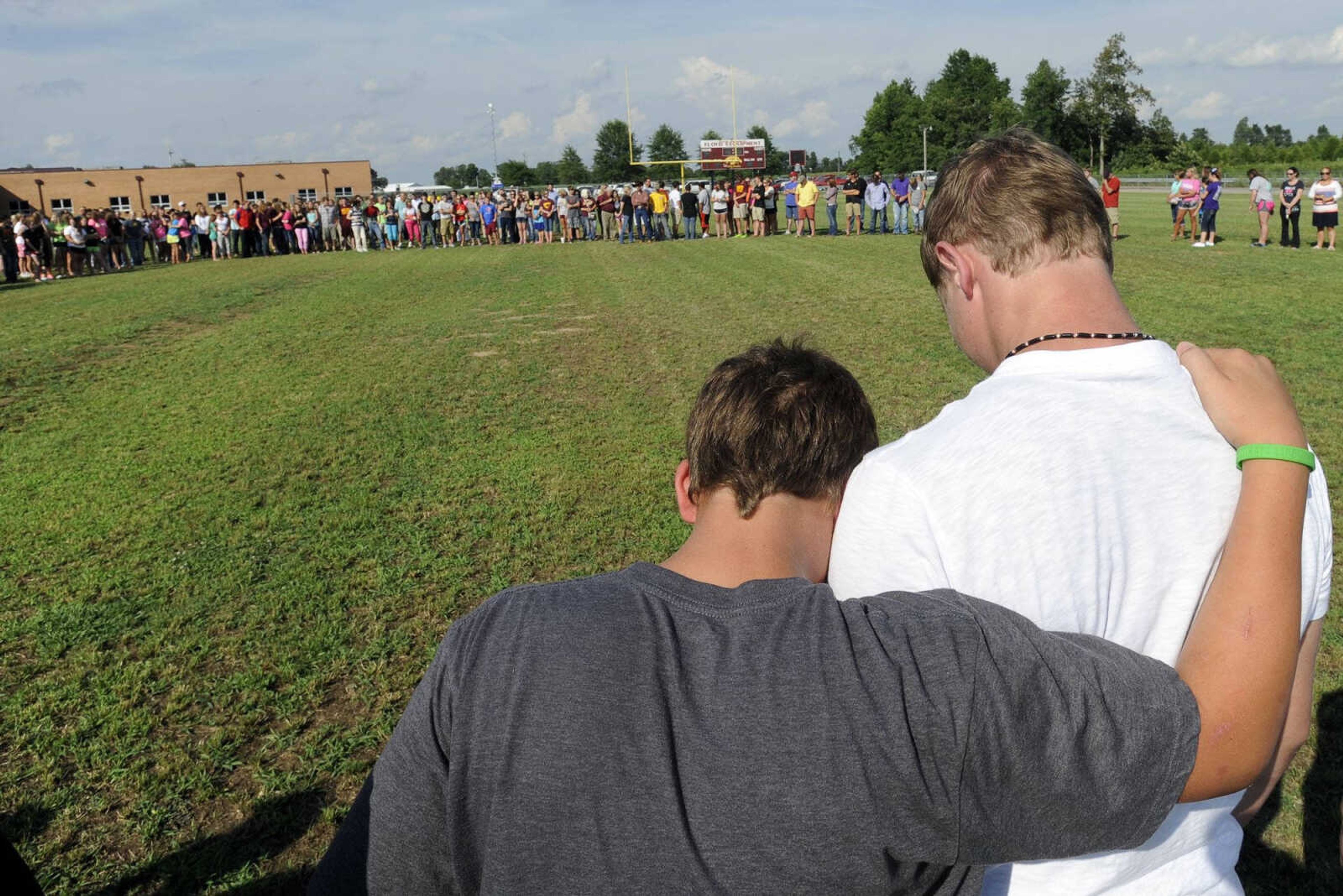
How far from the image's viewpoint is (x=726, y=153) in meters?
55.3

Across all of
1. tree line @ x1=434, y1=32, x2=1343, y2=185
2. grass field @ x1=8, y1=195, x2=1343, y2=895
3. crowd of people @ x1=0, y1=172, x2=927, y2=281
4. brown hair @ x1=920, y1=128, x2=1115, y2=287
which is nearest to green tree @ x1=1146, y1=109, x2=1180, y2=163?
tree line @ x1=434, y1=32, x2=1343, y2=185

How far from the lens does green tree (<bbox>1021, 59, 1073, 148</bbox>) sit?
51688 millimetres

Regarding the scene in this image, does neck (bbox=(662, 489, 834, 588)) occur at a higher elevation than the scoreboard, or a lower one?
lower

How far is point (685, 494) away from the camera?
165cm

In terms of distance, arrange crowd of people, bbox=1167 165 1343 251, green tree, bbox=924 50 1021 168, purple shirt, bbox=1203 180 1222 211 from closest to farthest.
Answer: crowd of people, bbox=1167 165 1343 251
purple shirt, bbox=1203 180 1222 211
green tree, bbox=924 50 1021 168

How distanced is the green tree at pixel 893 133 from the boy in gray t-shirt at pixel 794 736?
94475 millimetres

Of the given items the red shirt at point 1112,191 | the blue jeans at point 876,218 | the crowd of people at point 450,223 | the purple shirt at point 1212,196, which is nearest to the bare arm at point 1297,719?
the red shirt at point 1112,191

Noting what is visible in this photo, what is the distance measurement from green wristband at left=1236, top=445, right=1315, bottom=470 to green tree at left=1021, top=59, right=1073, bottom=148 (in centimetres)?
4971

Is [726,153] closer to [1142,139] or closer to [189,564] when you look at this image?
[1142,139]

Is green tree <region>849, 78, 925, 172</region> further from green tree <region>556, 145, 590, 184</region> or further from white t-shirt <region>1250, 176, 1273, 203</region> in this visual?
white t-shirt <region>1250, 176, 1273, 203</region>

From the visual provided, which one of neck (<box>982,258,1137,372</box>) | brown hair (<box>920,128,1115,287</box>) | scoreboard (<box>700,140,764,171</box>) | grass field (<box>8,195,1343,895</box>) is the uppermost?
scoreboard (<box>700,140,764,171</box>)

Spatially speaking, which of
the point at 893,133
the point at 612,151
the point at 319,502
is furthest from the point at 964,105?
the point at 319,502

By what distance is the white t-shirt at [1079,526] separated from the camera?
133 cm

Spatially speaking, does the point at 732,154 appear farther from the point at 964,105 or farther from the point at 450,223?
the point at 964,105
